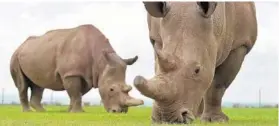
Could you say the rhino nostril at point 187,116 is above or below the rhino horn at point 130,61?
below

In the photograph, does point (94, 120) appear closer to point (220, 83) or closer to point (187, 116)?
point (220, 83)

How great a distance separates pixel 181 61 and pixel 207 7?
0.80 metres

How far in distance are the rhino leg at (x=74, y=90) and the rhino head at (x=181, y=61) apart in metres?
9.82

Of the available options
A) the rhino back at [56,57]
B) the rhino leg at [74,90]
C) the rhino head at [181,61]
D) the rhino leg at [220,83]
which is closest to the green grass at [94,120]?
the rhino head at [181,61]

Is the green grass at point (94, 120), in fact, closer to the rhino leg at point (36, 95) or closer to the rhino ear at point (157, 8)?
the rhino ear at point (157, 8)

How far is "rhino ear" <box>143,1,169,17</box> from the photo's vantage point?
290 inches

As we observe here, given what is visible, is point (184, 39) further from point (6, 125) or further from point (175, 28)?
point (6, 125)

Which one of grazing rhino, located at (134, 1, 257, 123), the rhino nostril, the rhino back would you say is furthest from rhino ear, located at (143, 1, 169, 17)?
the rhino back

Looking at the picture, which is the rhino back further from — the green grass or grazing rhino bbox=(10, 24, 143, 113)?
the green grass

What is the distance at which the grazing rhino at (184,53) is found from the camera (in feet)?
22.3

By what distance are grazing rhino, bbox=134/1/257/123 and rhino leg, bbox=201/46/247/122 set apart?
1.57 feet

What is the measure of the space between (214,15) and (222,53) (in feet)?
2.81

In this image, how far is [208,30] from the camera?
24.5ft

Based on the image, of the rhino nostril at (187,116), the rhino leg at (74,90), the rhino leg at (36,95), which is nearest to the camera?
the rhino nostril at (187,116)
